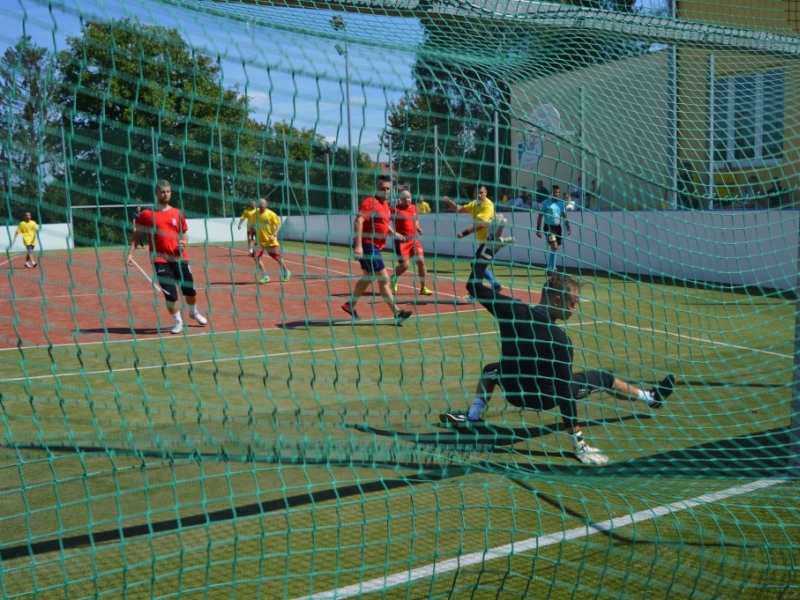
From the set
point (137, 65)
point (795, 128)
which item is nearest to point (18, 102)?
point (137, 65)

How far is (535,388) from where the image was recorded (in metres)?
4.80

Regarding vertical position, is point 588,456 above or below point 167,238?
below

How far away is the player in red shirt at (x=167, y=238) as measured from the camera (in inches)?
141

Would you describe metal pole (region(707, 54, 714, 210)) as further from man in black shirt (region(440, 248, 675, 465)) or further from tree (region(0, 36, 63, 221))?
tree (region(0, 36, 63, 221))

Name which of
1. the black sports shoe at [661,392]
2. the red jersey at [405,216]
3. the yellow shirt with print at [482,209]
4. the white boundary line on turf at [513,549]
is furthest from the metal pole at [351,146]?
the black sports shoe at [661,392]

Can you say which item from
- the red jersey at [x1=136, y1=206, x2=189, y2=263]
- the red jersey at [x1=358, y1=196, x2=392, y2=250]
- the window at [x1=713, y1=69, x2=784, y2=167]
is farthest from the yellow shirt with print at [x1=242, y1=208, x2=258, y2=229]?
the window at [x1=713, y1=69, x2=784, y2=167]

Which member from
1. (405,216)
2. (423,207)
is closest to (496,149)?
(405,216)

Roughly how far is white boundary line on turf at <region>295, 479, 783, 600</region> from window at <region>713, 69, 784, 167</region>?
2269mm

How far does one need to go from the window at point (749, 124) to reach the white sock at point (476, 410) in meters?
2.29

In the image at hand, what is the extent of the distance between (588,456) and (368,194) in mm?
2204

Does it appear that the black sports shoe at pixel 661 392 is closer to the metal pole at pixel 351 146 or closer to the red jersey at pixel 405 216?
the red jersey at pixel 405 216

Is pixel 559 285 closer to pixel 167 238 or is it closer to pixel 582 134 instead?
pixel 582 134

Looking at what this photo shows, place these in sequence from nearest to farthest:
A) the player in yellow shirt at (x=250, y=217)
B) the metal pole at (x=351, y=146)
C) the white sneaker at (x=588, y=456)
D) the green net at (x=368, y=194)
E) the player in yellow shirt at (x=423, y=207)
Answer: the green net at (x=368, y=194) → the metal pole at (x=351, y=146) → the player in yellow shirt at (x=250, y=217) → the player in yellow shirt at (x=423, y=207) → the white sneaker at (x=588, y=456)

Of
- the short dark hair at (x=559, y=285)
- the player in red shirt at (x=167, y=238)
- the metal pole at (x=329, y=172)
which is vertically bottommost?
the short dark hair at (x=559, y=285)
